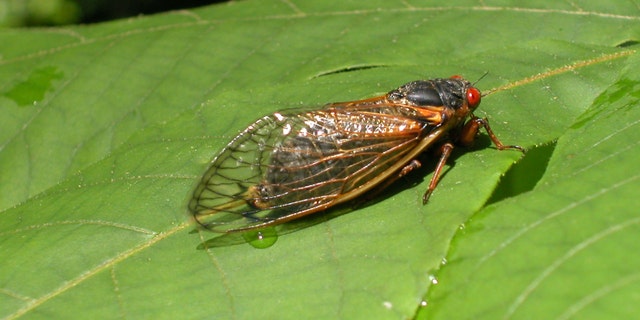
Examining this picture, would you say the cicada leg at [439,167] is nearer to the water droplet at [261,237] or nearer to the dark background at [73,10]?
the water droplet at [261,237]

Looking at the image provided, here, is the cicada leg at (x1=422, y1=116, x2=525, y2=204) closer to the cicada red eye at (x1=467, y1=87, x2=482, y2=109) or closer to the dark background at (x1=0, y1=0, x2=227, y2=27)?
the cicada red eye at (x1=467, y1=87, x2=482, y2=109)

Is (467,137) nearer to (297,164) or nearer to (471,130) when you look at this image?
(471,130)

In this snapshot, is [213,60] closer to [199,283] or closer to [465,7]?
[465,7]

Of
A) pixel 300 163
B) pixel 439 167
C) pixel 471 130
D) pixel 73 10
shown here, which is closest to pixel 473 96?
pixel 471 130

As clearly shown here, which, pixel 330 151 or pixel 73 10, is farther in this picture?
pixel 73 10

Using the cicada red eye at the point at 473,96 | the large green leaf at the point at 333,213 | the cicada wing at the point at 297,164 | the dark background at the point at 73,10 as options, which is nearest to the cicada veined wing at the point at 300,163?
the cicada wing at the point at 297,164
